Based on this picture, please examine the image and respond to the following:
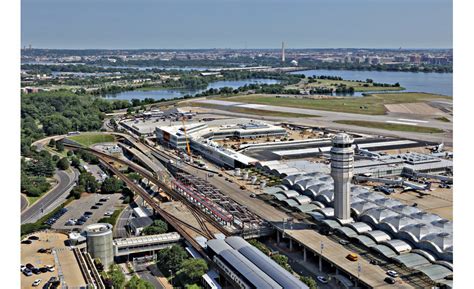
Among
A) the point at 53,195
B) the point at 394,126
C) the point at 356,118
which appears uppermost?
the point at 356,118

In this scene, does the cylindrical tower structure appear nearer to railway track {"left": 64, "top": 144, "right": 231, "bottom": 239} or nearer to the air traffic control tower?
railway track {"left": 64, "top": 144, "right": 231, "bottom": 239}

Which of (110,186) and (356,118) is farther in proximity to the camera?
(356,118)

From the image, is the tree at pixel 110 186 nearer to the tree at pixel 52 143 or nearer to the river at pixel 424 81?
the tree at pixel 52 143

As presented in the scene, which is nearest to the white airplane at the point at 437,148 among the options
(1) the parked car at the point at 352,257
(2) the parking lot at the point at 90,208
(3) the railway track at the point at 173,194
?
(3) the railway track at the point at 173,194

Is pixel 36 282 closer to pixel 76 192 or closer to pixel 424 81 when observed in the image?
pixel 76 192

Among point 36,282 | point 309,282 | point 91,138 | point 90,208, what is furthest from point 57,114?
point 309,282

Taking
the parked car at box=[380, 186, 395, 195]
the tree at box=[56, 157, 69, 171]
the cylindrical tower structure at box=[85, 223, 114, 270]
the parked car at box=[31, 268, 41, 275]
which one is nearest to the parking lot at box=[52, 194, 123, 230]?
the cylindrical tower structure at box=[85, 223, 114, 270]

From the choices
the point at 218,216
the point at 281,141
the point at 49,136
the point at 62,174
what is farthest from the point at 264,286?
the point at 49,136
